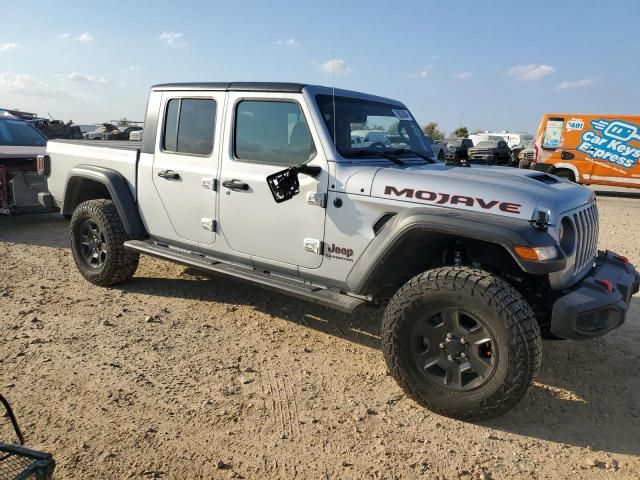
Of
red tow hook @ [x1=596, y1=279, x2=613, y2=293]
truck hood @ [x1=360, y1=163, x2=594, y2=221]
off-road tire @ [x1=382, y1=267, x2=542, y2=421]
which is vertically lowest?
off-road tire @ [x1=382, y1=267, x2=542, y2=421]

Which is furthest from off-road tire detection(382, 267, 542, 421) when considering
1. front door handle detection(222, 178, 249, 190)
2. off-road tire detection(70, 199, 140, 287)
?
off-road tire detection(70, 199, 140, 287)

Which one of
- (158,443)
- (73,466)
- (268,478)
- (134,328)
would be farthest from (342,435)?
(134,328)

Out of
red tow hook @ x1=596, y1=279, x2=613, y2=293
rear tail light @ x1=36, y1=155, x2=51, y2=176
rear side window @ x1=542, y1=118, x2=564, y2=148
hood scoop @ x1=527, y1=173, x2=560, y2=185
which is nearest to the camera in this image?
red tow hook @ x1=596, y1=279, x2=613, y2=293

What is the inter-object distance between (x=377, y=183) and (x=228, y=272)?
1.44 m

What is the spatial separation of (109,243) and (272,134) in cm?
208

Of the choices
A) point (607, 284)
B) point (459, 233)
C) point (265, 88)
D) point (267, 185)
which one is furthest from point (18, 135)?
point (607, 284)

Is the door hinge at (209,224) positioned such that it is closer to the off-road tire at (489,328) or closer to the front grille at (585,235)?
the off-road tire at (489,328)

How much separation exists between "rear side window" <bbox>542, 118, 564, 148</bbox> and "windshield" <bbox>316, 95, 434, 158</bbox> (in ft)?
35.2

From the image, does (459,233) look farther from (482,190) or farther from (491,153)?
(491,153)

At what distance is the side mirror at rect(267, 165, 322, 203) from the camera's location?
11.6ft

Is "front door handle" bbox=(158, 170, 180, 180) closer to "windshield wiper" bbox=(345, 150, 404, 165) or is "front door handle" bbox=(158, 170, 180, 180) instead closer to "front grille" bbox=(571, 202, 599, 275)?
"windshield wiper" bbox=(345, 150, 404, 165)

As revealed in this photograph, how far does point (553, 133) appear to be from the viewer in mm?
13820

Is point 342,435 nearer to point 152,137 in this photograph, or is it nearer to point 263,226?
point 263,226

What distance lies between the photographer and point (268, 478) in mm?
2539
